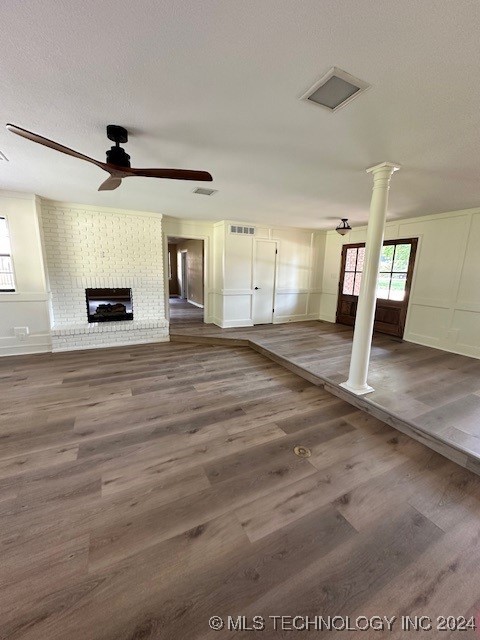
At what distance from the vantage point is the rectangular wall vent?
565cm

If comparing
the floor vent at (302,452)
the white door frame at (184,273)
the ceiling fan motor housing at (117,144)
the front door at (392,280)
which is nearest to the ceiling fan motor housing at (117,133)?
the ceiling fan motor housing at (117,144)

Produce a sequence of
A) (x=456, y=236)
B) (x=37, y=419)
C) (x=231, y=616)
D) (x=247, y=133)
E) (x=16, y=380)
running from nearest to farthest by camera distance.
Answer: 1. (x=231, y=616)
2. (x=247, y=133)
3. (x=37, y=419)
4. (x=16, y=380)
5. (x=456, y=236)

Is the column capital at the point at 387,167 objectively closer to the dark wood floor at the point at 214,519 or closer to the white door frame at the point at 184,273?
the dark wood floor at the point at 214,519

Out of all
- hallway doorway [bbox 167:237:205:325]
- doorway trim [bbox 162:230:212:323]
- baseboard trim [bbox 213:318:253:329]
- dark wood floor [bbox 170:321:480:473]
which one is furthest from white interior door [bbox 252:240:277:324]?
hallway doorway [bbox 167:237:205:325]

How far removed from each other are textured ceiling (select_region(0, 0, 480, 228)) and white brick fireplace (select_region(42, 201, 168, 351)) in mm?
1717

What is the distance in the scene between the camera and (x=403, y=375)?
353cm

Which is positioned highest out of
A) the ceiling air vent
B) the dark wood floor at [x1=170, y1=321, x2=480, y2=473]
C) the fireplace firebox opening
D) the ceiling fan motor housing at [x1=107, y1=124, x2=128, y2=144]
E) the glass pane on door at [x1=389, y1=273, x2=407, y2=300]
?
the ceiling air vent

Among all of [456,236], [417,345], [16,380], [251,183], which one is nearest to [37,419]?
[16,380]

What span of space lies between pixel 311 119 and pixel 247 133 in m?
0.51

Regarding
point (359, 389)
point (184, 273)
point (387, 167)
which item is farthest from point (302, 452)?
point (184, 273)

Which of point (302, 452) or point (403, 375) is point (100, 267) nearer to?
point (302, 452)

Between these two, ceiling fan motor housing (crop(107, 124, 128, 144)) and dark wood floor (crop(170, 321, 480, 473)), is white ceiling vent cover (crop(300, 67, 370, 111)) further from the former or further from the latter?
dark wood floor (crop(170, 321, 480, 473))

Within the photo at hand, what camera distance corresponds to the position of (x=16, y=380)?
11.0 feet

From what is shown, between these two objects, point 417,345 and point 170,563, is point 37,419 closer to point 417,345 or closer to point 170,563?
point 170,563
